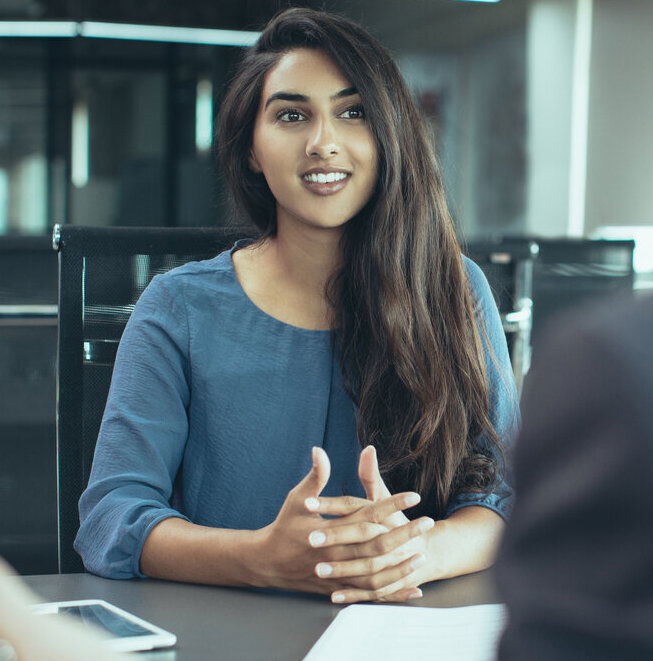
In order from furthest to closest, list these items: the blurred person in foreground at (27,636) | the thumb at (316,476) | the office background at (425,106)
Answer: the office background at (425,106)
the thumb at (316,476)
the blurred person in foreground at (27,636)

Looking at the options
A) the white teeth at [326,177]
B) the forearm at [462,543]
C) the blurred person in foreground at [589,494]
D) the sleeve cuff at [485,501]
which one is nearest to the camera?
the blurred person in foreground at [589,494]

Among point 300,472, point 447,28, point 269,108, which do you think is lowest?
point 300,472

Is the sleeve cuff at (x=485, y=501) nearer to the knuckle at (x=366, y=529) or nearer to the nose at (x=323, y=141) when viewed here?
the knuckle at (x=366, y=529)

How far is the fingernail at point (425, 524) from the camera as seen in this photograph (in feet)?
3.09

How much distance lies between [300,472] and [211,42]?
17.7 feet

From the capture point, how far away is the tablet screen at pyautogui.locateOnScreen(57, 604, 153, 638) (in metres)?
0.77

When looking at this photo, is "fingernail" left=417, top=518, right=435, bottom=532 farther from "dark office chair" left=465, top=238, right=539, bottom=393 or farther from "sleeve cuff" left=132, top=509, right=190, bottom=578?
"dark office chair" left=465, top=238, right=539, bottom=393

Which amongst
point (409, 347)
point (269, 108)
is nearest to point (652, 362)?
point (409, 347)

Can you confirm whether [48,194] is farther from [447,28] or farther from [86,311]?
[86,311]

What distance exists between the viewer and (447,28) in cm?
711

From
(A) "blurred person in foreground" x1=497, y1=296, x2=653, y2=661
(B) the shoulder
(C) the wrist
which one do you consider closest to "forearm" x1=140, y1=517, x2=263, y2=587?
(C) the wrist

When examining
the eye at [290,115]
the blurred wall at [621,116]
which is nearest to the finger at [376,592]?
the eye at [290,115]

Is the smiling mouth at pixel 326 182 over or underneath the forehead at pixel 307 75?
underneath

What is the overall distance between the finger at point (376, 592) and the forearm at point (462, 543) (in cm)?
4
